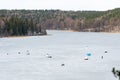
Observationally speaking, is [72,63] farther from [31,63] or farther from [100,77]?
[100,77]

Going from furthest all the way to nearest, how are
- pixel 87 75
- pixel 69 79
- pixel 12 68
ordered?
pixel 12 68 < pixel 87 75 < pixel 69 79

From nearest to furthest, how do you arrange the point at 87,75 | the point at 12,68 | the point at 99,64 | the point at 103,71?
the point at 87,75 < the point at 103,71 < the point at 12,68 < the point at 99,64

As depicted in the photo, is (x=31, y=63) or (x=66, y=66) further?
(x=31, y=63)

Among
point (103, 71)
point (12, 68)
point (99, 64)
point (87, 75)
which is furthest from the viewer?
point (99, 64)

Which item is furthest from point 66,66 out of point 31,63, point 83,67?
point 31,63

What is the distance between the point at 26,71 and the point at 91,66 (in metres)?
16.4

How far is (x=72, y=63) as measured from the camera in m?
100

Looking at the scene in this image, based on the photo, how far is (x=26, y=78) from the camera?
75750 mm

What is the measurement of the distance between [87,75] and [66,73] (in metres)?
4.76

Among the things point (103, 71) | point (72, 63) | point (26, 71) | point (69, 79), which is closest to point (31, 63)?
point (72, 63)

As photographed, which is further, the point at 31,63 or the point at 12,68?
the point at 31,63

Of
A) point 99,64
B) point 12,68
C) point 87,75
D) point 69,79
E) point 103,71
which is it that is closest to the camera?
point 69,79

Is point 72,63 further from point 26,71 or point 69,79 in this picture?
point 69,79

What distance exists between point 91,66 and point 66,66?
5.44m
